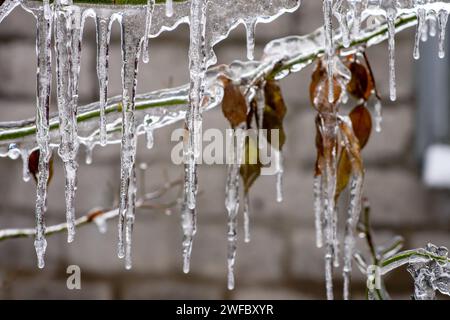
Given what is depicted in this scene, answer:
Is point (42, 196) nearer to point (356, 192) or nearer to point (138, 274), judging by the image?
point (356, 192)

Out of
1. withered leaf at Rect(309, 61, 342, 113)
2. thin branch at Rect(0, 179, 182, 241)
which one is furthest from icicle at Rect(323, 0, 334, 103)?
thin branch at Rect(0, 179, 182, 241)

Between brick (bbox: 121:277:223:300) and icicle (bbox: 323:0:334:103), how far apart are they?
4.24 feet

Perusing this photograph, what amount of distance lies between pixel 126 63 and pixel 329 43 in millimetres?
217

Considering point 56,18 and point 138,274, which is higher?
point 56,18

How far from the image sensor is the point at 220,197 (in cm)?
196

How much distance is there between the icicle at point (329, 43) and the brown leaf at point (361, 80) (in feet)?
0.19

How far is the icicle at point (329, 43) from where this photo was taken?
0.71 metres

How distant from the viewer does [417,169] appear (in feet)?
6.30

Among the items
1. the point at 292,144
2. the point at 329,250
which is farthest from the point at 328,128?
the point at 292,144

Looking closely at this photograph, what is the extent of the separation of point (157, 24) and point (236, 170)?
0.20 metres

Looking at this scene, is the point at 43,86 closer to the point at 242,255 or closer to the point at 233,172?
the point at 233,172

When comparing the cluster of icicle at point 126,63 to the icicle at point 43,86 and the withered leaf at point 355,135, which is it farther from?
the withered leaf at point 355,135
